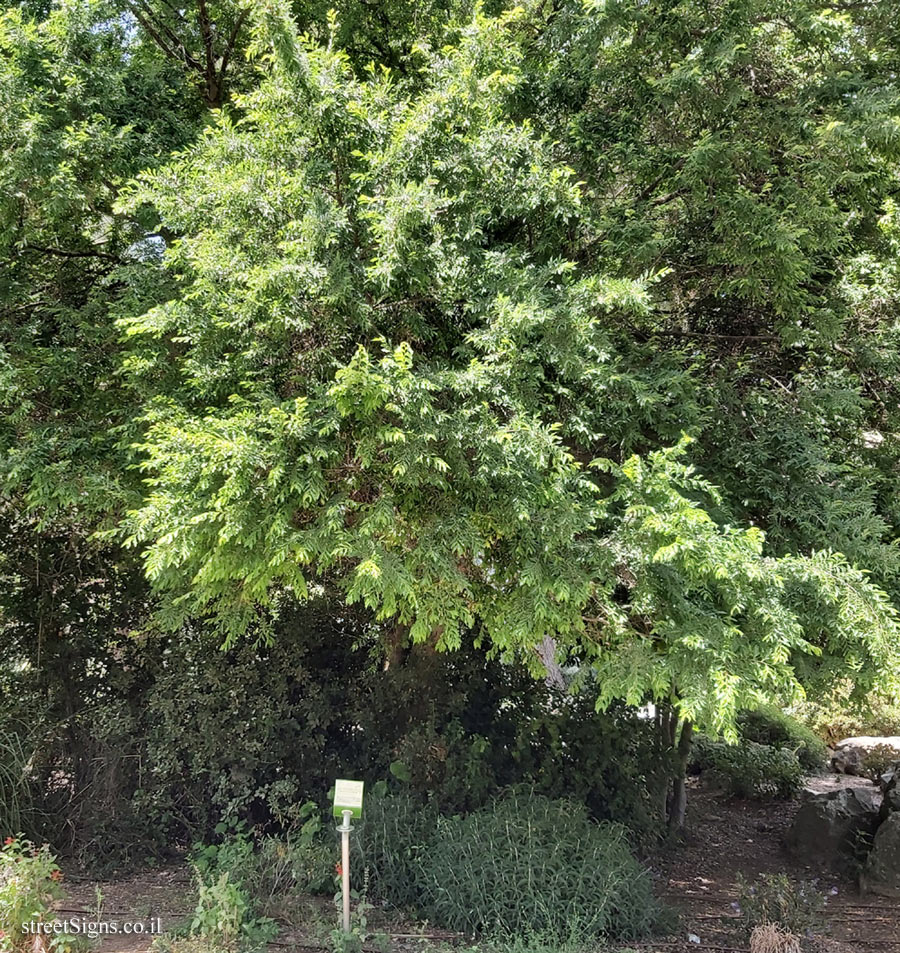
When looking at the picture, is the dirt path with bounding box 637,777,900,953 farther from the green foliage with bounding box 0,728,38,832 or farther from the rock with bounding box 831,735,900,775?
the green foliage with bounding box 0,728,38,832

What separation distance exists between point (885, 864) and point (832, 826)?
0.49 meters

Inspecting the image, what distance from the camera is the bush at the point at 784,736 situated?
766 centimetres

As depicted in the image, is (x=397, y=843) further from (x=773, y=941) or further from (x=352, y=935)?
(x=773, y=941)

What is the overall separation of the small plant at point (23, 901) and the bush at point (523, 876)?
6.02 feet

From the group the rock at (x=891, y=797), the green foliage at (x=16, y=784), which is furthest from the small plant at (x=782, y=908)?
the green foliage at (x=16, y=784)

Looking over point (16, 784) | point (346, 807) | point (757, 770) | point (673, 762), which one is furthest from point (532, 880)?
point (757, 770)

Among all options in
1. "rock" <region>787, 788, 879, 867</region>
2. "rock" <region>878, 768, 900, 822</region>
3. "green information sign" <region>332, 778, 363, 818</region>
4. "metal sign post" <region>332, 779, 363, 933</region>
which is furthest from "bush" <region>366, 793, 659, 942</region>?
"rock" <region>878, 768, 900, 822</region>

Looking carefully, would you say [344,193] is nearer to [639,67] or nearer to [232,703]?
[639,67]

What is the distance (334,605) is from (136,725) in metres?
1.72

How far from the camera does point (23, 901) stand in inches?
116

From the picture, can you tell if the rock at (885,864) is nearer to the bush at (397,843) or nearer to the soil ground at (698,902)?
the soil ground at (698,902)

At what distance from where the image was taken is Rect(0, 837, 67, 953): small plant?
9.45ft

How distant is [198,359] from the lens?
2.90 m

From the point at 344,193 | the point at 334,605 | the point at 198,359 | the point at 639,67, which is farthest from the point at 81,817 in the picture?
the point at 639,67
